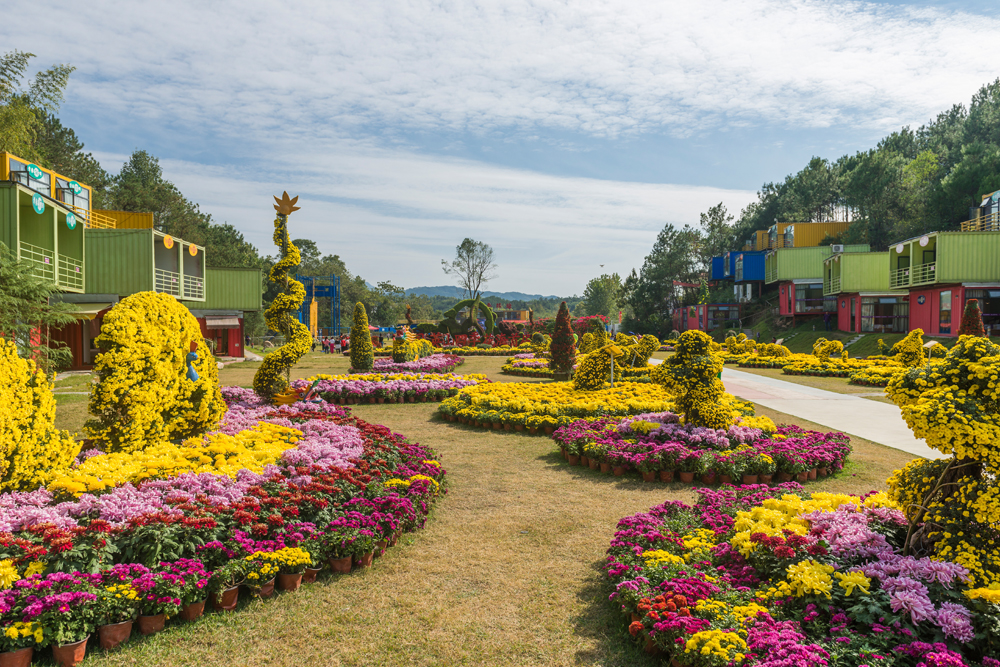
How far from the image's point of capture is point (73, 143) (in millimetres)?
40406

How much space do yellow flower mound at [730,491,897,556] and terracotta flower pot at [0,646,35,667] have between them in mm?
Result: 4983

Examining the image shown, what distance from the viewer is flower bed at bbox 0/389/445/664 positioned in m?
3.71

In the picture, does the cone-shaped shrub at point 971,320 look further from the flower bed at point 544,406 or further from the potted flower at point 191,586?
the potted flower at point 191,586

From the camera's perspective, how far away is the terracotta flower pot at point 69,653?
352 centimetres

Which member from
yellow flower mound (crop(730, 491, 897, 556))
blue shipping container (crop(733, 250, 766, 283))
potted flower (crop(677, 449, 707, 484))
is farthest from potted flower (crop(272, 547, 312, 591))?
blue shipping container (crop(733, 250, 766, 283))

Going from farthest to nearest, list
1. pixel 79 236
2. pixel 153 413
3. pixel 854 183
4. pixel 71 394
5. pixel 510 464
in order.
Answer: pixel 854 183 → pixel 79 236 → pixel 71 394 → pixel 510 464 → pixel 153 413

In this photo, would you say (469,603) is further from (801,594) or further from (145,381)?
(145,381)

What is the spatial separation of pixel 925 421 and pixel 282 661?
4.57 metres

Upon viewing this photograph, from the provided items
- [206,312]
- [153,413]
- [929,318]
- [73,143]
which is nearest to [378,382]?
[153,413]

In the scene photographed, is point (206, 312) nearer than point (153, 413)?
No

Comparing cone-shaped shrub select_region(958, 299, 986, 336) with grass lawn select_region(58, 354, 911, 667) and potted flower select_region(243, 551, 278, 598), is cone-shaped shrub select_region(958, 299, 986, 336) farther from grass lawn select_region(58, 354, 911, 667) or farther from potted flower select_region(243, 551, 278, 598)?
potted flower select_region(243, 551, 278, 598)

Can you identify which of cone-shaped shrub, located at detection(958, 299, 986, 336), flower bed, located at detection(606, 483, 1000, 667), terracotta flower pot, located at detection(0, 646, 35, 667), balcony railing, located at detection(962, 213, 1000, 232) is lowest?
terracotta flower pot, located at detection(0, 646, 35, 667)

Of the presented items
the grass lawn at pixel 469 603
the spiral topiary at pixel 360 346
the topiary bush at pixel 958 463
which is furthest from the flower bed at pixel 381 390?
the topiary bush at pixel 958 463

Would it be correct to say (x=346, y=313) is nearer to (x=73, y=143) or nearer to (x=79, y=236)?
(x=73, y=143)
